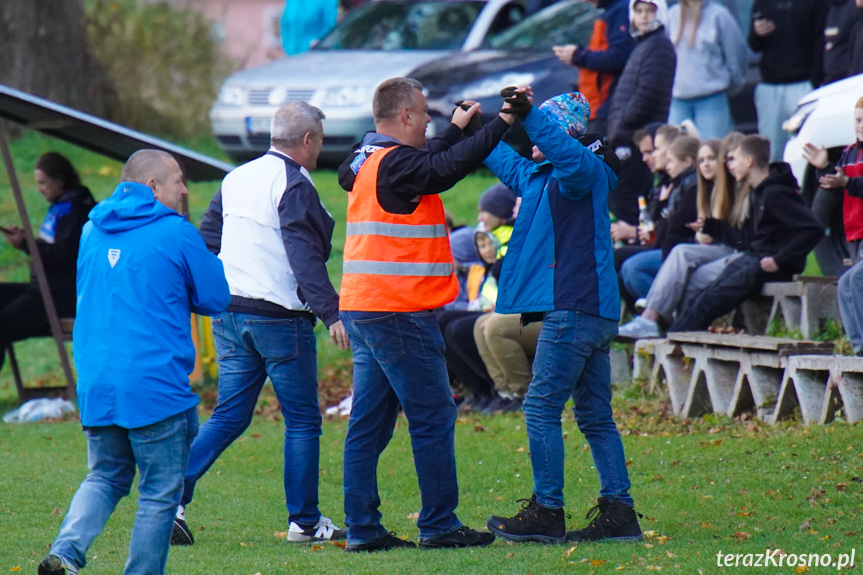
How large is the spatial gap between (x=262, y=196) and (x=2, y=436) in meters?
4.33

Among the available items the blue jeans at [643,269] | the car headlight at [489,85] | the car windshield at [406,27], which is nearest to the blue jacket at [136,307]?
the blue jeans at [643,269]

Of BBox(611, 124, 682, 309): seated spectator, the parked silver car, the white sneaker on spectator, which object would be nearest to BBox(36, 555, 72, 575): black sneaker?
the white sneaker on spectator

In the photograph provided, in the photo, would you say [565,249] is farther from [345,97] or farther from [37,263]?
[345,97]

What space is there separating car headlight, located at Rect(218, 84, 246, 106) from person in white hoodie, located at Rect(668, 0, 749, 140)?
19.1 feet

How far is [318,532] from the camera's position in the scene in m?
5.71

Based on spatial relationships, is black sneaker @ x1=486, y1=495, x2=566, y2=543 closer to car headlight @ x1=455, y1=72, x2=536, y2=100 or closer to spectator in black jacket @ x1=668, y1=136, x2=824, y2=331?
spectator in black jacket @ x1=668, y1=136, x2=824, y2=331

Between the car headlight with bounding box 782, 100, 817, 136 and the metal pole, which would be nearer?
the car headlight with bounding box 782, 100, 817, 136

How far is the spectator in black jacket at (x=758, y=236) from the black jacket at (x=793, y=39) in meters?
3.00

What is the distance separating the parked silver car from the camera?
45.7ft

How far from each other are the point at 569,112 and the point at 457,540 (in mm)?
2016

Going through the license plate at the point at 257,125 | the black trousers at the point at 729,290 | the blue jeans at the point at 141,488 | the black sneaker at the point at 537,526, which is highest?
the license plate at the point at 257,125

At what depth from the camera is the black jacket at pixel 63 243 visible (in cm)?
976

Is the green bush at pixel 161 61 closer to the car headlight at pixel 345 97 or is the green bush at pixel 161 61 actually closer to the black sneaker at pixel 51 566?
the car headlight at pixel 345 97

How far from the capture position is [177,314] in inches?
177
